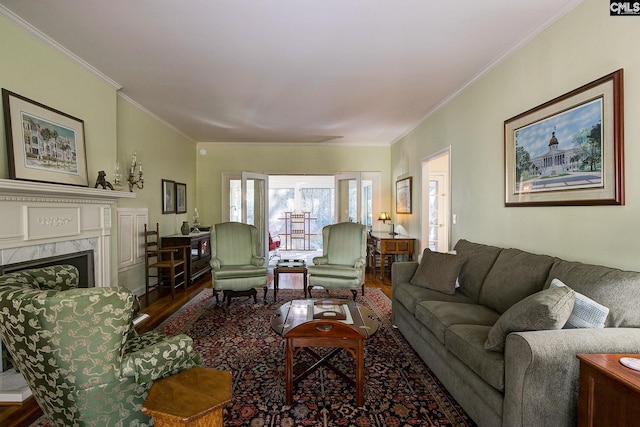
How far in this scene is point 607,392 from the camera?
1288 mm

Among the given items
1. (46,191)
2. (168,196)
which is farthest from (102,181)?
(168,196)

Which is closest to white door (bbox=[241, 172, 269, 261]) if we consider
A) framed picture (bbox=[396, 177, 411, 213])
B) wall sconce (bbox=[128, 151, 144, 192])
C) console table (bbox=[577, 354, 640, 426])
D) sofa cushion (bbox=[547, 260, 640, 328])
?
wall sconce (bbox=[128, 151, 144, 192])

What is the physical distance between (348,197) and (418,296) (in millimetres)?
4152

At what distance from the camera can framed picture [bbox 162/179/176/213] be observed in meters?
5.35

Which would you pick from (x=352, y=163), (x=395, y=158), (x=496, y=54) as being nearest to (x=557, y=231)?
(x=496, y=54)

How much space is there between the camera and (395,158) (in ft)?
22.2

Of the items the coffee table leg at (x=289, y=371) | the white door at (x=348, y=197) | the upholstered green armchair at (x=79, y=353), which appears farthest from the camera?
the white door at (x=348, y=197)

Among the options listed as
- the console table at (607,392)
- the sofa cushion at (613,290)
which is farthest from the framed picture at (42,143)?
Result: the sofa cushion at (613,290)

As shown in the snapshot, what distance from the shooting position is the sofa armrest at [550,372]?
1.45 m

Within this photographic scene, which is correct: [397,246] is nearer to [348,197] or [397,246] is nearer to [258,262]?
[348,197]

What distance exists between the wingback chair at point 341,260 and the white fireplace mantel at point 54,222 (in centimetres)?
260

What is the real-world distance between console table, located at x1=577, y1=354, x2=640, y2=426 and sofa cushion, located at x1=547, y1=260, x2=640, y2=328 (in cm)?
33

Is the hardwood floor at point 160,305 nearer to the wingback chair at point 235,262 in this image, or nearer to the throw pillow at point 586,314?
the wingback chair at point 235,262

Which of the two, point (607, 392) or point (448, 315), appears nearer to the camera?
point (607, 392)
